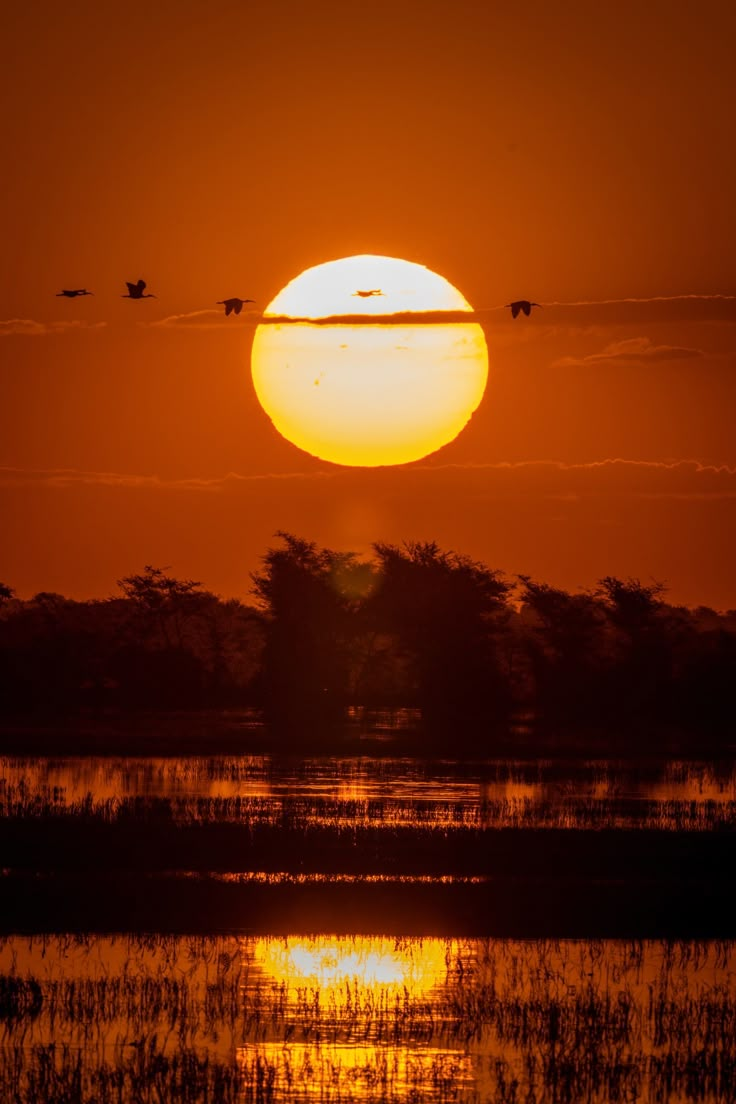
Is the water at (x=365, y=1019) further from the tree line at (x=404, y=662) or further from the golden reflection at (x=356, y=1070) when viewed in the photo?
the tree line at (x=404, y=662)

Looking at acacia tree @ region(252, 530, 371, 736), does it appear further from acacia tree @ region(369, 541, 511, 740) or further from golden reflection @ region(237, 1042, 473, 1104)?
golden reflection @ region(237, 1042, 473, 1104)

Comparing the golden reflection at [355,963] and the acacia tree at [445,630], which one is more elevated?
the acacia tree at [445,630]

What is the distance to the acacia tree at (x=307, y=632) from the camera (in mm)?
97500

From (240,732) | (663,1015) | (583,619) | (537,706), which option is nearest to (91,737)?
(240,732)

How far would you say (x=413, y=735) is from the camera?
72.5m

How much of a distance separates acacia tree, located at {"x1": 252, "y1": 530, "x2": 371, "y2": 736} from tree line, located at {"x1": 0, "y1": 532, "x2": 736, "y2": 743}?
11 centimetres

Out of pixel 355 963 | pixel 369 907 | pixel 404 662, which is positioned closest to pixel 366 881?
pixel 369 907

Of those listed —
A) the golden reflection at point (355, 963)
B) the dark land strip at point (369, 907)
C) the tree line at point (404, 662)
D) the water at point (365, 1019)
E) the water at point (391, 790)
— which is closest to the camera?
the water at point (365, 1019)

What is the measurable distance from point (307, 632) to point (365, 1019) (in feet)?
277

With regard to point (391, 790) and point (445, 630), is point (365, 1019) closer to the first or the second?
point (391, 790)

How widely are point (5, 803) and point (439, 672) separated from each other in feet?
193

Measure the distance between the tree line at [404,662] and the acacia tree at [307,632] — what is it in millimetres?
115

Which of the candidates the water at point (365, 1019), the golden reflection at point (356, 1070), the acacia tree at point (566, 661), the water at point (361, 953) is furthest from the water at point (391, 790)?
the acacia tree at point (566, 661)

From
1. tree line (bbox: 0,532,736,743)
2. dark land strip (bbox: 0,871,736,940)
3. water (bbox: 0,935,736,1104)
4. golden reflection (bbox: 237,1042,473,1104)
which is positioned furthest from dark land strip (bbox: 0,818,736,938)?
tree line (bbox: 0,532,736,743)
